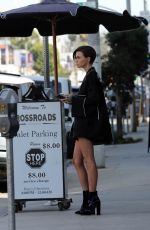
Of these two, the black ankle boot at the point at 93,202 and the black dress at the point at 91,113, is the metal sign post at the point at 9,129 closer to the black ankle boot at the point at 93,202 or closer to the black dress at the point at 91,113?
the black dress at the point at 91,113

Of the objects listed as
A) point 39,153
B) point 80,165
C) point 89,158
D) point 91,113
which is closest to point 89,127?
point 91,113

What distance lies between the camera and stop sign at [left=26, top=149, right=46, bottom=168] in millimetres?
9609

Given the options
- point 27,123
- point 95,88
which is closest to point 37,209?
point 27,123

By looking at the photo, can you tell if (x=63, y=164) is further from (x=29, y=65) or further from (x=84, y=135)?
(x=29, y=65)

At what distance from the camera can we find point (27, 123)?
31.7 feet

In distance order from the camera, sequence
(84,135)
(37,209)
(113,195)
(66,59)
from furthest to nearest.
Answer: (66,59), (113,195), (37,209), (84,135)

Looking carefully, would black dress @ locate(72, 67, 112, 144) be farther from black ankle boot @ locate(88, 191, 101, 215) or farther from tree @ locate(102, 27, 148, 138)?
tree @ locate(102, 27, 148, 138)

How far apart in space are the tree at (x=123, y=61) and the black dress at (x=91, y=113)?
66.3ft

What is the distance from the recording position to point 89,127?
9109 mm

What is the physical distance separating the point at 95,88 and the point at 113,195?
2950mm

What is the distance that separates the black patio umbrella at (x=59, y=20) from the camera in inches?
373

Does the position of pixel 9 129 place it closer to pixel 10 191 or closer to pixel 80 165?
pixel 10 191

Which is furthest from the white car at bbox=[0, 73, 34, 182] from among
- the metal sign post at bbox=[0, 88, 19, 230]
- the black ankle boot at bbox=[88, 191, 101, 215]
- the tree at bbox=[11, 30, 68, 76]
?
the tree at bbox=[11, 30, 68, 76]

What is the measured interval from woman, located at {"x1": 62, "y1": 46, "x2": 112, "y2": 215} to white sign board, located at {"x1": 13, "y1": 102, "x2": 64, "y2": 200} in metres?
0.40
